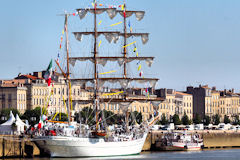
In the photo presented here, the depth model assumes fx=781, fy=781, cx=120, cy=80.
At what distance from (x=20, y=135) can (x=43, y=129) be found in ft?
9.41

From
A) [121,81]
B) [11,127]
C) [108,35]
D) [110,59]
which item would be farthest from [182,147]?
[11,127]

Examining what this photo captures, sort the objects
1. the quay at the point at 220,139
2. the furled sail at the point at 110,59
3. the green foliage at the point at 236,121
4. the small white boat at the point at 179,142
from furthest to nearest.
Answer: the green foliage at the point at 236,121 < the quay at the point at 220,139 < the small white boat at the point at 179,142 < the furled sail at the point at 110,59

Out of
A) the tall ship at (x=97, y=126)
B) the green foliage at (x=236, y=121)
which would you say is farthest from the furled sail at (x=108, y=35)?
the green foliage at (x=236, y=121)

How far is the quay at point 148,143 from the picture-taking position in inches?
2643

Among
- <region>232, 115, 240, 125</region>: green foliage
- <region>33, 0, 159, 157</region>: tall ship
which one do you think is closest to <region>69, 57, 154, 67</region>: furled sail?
<region>33, 0, 159, 157</region>: tall ship

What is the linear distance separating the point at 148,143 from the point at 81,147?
57.6ft

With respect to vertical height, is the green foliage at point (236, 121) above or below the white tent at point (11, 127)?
below

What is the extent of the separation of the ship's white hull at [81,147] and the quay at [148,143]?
1070mm

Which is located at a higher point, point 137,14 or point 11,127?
point 137,14

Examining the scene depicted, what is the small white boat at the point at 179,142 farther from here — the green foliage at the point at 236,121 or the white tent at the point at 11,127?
the green foliage at the point at 236,121

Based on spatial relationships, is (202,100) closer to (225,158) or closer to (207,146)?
(207,146)

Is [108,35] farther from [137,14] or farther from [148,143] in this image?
[148,143]

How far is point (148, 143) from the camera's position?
8762 centimetres

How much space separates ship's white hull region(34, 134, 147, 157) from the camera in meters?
69.4
